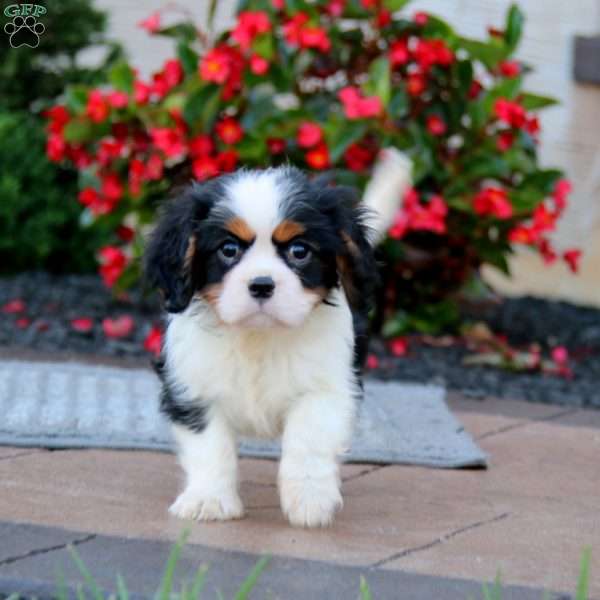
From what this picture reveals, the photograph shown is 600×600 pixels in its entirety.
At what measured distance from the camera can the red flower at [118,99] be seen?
665 centimetres

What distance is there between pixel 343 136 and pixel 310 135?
0.55ft

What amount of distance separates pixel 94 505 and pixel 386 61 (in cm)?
315

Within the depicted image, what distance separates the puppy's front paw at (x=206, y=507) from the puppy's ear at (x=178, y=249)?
50cm

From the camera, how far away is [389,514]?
3918 mm

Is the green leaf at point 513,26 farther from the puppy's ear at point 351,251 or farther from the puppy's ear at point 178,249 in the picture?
the puppy's ear at point 178,249

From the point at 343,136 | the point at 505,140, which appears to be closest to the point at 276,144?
the point at 343,136

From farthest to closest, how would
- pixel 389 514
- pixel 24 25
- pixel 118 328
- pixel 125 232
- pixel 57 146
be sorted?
pixel 24 25 < pixel 125 232 < pixel 57 146 < pixel 118 328 < pixel 389 514

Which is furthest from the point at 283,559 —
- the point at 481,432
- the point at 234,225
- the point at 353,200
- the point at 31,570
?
the point at 481,432

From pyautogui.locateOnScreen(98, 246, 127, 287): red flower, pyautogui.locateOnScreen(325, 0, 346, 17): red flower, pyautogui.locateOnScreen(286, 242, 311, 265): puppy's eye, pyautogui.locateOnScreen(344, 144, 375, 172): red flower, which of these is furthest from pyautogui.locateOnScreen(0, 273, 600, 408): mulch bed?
pyautogui.locateOnScreen(286, 242, 311, 265): puppy's eye

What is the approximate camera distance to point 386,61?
20.6ft

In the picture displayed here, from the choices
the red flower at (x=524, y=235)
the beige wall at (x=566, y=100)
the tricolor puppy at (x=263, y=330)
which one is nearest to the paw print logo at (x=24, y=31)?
the beige wall at (x=566, y=100)

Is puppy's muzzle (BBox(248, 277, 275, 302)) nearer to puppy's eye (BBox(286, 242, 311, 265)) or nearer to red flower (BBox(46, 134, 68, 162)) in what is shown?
puppy's eye (BBox(286, 242, 311, 265))

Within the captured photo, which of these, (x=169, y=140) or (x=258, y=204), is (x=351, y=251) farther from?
(x=169, y=140)

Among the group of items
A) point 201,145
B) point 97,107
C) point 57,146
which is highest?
point 97,107
